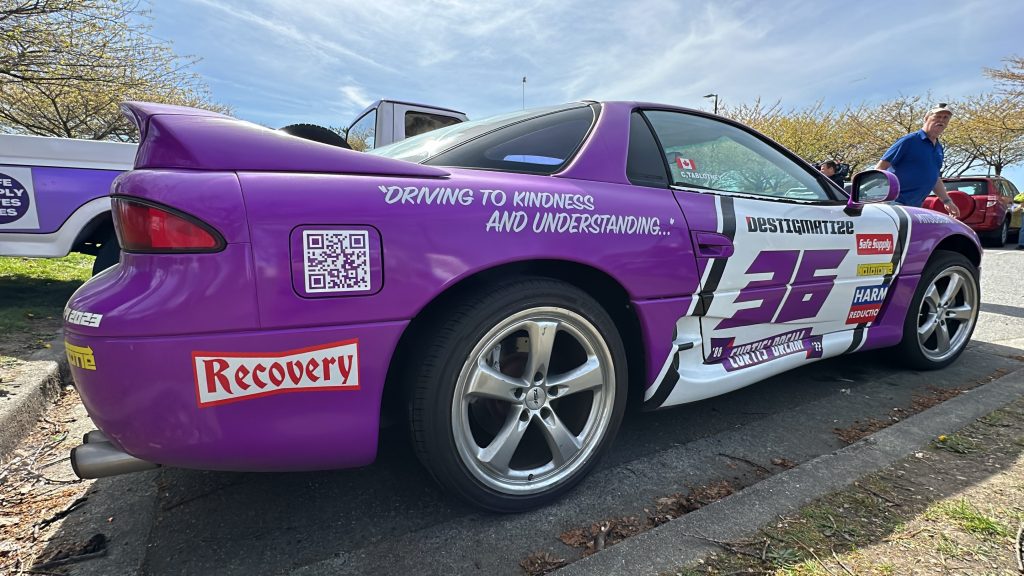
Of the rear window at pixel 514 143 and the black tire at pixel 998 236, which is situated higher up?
the rear window at pixel 514 143

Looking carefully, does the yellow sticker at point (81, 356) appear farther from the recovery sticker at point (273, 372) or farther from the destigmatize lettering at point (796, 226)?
the destigmatize lettering at point (796, 226)

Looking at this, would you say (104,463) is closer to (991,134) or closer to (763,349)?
(763,349)

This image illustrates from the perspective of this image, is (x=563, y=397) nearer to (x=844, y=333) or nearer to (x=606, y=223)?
(x=606, y=223)

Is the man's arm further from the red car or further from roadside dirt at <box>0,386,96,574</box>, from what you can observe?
the red car

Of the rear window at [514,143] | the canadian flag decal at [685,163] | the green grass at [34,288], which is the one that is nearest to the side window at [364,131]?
the green grass at [34,288]

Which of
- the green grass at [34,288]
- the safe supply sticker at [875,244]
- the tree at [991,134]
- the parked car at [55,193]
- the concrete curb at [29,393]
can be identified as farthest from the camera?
the tree at [991,134]

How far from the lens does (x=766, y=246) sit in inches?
85.0

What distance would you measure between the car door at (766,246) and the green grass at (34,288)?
412cm

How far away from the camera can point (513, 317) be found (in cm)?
158

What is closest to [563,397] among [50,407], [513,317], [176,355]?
[513,317]

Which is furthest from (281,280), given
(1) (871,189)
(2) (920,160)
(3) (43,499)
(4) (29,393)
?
(2) (920,160)

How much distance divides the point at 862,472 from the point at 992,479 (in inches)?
17.6

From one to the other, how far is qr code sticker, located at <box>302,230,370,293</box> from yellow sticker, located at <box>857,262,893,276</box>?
2477 mm

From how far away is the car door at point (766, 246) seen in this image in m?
2.04
